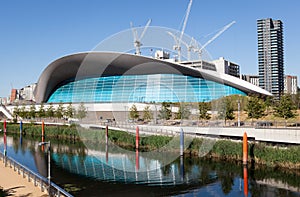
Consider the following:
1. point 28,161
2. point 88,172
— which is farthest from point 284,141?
point 28,161

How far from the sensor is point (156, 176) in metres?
23.2

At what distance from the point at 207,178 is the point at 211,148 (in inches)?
Answer: 245

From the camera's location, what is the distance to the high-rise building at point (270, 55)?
5453 inches

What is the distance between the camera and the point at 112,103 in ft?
203

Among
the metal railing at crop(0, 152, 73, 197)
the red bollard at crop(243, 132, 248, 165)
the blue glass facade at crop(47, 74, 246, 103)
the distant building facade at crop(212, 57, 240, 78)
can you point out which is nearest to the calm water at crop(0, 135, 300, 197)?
the red bollard at crop(243, 132, 248, 165)

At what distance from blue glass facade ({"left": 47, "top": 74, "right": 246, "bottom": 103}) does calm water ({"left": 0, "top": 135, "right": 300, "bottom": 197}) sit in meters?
31.1

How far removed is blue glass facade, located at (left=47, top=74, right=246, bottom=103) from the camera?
61.7 meters

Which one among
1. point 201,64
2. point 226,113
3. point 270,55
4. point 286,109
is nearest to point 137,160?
point 226,113

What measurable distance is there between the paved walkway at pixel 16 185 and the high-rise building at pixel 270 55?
126 meters

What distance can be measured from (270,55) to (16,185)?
139 meters

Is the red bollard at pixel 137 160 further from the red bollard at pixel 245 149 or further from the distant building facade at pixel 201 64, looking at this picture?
the distant building facade at pixel 201 64

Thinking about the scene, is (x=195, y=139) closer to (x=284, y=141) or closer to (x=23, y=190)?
(x=284, y=141)

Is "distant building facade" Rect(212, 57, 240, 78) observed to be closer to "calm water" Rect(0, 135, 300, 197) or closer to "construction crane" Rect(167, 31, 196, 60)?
"construction crane" Rect(167, 31, 196, 60)

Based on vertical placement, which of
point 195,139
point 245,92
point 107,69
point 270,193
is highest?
point 107,69
